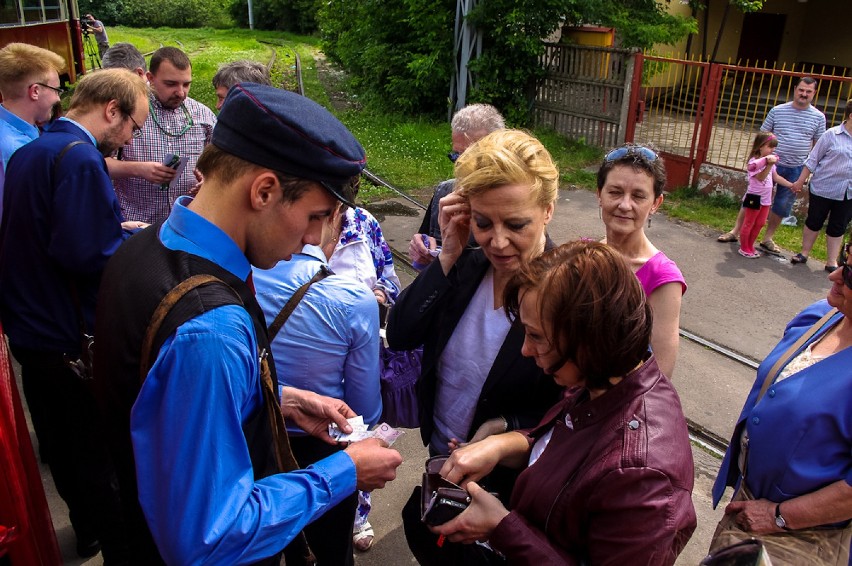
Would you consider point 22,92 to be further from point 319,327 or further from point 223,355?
point 223,355

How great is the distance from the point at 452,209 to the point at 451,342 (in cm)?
50

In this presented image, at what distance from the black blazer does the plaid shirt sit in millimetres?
2378

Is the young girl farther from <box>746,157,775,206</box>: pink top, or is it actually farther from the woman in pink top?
the woman in pink top

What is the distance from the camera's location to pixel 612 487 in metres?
1.56

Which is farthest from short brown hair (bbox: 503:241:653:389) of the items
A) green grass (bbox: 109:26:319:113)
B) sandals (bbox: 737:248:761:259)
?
green grass (bbox: 109:26:319:113)

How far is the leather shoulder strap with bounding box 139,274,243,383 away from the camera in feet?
4.49

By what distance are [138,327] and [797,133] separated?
27.6 feet

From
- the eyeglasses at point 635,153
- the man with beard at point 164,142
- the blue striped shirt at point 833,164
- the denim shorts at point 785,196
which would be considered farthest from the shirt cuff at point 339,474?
the denim shorts at point 785,196

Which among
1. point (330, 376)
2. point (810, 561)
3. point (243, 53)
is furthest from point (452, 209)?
point (243, 53)

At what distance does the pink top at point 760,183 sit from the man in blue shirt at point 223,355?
6.89 metres

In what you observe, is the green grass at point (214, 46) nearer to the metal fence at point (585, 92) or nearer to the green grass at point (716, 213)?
the metal fence at point (585, 92)

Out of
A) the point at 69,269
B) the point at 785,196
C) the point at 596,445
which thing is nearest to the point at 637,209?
the point at 596,445

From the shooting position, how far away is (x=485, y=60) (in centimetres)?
1249

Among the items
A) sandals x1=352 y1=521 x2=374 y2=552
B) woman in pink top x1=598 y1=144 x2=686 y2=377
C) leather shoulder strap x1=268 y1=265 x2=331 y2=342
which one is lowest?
sandals x1=352 y1=521 x2=374 y2=552
